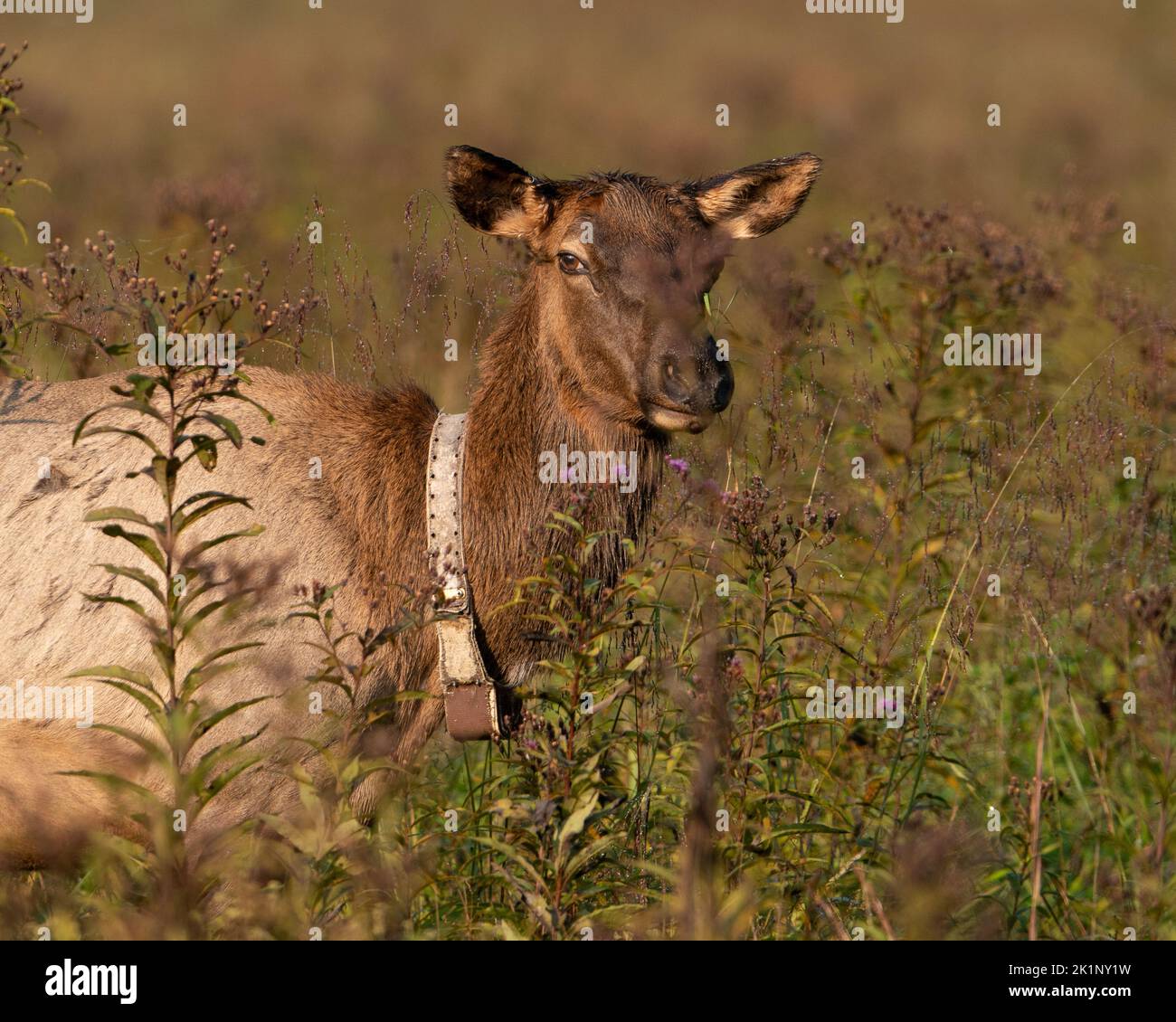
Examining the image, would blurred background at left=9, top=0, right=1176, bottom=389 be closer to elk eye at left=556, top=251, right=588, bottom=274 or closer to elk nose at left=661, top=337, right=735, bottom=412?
elk eye at left=556, top=251, right=588, bottom=274

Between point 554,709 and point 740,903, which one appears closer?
point 740,903

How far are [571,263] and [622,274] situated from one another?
0.26m

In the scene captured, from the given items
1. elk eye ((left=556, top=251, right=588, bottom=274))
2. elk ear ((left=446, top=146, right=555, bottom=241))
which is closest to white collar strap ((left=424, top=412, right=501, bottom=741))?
elk eye ((left=556, top=251, right=588, bottom=274))

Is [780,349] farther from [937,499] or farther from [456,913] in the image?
[456,913]

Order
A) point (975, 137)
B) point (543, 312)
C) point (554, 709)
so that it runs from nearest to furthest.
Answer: point (554, 709)
point (543, 312)
point (975, 137)

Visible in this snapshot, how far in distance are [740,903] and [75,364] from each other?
4578 millimetres

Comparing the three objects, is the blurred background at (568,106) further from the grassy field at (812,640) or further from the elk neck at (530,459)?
the elk neck at (530,459)

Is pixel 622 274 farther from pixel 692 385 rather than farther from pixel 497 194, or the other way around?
pixel 497 194

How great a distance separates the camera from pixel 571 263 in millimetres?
5758

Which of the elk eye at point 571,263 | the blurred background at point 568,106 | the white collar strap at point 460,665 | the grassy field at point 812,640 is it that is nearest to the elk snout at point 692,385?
the grassy field at point 812,640

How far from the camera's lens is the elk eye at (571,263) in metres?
5.72

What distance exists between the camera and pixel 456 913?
496 cm
